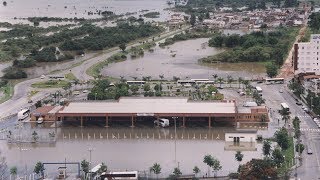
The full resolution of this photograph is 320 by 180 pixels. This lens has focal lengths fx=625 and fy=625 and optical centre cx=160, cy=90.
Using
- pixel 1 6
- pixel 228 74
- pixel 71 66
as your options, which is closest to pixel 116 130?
pixel 228 74

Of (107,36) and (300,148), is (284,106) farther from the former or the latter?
(107,36)

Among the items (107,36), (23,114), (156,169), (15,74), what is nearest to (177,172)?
(156,169)

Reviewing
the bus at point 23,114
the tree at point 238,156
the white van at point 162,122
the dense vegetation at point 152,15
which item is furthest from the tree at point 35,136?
the dense vegetation at point 152,15

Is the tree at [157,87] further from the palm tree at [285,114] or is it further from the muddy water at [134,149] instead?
the palm tree at [285,114]

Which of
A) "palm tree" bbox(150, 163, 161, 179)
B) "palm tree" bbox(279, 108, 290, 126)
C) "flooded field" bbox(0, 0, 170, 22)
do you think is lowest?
"palm tree" bbox(150, 163, 161, 179)

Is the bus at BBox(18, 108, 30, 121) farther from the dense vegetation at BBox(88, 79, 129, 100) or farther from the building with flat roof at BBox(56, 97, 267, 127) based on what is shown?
the dense vegetation at BBox(88, 79, 129, 100)

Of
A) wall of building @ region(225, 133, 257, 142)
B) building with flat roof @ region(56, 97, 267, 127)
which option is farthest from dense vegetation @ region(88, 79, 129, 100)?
wall of building @ region(225, 133, 257, 142)

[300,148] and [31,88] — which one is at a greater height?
[31,88]
